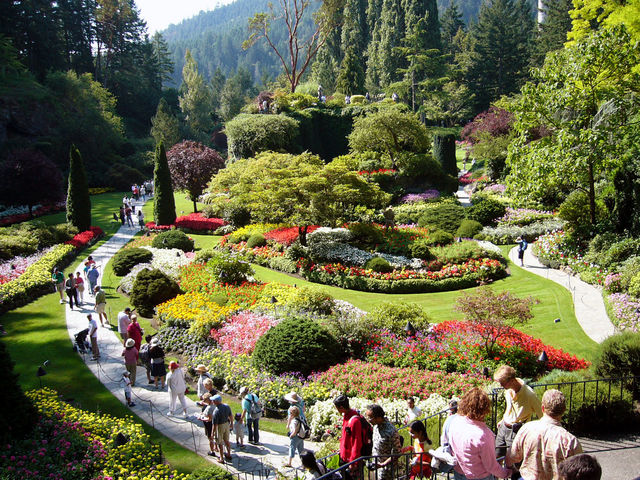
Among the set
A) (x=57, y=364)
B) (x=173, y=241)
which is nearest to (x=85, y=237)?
(x=173, y=241)

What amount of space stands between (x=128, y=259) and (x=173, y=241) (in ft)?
8.91

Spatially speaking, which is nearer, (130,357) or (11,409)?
(11,409)

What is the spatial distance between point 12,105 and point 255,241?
92.1 ft

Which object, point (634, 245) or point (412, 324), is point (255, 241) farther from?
point (634, 245)

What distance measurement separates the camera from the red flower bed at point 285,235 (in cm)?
2173

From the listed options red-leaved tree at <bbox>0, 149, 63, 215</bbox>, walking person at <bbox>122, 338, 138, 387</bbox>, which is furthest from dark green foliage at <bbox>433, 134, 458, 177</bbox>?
walking person at <bbox>122, 338, 138, 387</bbox>

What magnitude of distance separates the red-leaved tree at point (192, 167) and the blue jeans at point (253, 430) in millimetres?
23058

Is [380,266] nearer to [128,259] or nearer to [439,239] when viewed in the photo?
[439,239]

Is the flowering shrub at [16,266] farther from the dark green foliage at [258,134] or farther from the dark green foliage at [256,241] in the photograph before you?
the dark green foliage at [258,134]

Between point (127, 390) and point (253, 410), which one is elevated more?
point (253, 410)

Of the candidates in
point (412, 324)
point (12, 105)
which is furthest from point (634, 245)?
point (12, 105)

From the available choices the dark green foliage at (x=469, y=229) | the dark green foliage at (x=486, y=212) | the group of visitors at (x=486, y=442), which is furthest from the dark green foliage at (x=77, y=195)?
the group of visitors at (x=486, y=442)

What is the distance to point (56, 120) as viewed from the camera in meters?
40.9

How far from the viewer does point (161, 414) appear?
10078 millimetres
